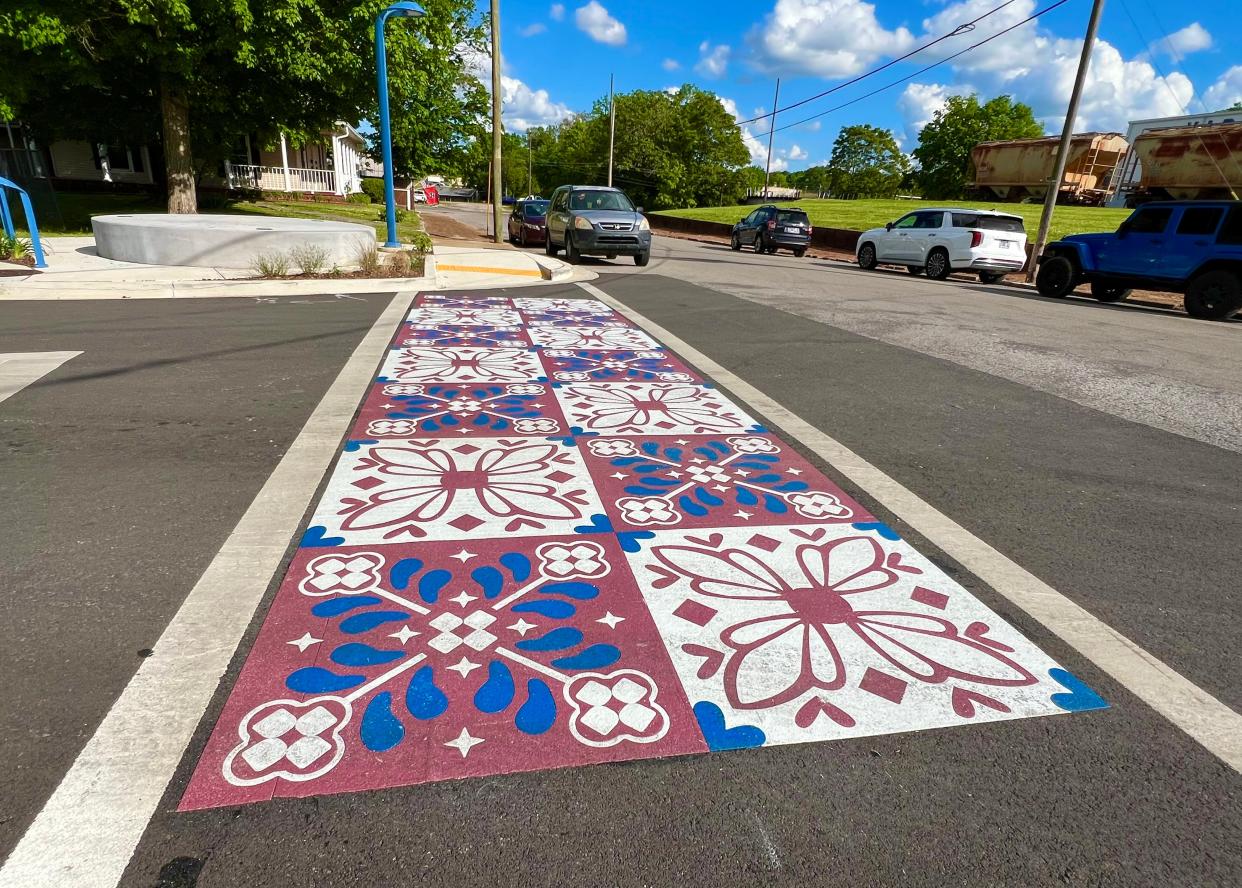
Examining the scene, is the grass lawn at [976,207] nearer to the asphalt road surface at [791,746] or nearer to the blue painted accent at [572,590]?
the asphalt road surface at [791,746]

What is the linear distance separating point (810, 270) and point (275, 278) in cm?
1392

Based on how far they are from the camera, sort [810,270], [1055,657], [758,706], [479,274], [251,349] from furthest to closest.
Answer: [810,270]
[479,274]
[251,349]
[1055,657]
[758,706]

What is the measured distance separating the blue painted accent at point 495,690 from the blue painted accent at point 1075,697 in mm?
1778

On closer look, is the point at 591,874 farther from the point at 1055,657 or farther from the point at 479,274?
the point at 479,274

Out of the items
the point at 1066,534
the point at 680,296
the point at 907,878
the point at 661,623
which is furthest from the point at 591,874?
the point at 680,296

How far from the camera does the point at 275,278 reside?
35.2ft

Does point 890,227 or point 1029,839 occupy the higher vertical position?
point 890,227

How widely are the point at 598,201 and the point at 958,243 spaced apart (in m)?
9.27

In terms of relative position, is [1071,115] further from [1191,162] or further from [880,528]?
[880,528]

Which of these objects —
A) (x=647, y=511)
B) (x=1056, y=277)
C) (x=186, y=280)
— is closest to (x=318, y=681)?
(x=647, y=511)

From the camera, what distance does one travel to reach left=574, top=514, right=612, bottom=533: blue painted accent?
3.20 meters

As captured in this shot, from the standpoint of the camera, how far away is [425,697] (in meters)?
2.09

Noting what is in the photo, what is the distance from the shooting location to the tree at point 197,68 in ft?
47.1

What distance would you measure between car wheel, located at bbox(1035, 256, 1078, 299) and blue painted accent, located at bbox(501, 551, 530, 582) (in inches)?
615
